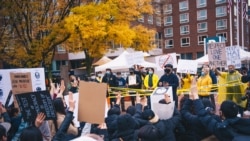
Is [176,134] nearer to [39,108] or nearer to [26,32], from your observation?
[39,108]

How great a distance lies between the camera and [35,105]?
480 cm

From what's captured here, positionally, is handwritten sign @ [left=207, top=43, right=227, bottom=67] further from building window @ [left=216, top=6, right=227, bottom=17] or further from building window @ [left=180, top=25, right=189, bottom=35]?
building window @ [left=180, top=25, right=189, bottom=35]

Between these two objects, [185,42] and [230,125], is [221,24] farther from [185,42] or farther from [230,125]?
[230,125]

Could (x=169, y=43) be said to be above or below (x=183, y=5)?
below

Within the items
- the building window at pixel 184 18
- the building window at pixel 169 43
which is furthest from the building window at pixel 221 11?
the building window at pixel 169 43

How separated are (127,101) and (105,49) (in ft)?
21.7

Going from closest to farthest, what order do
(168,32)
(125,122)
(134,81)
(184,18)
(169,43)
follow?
1. (125,122)
2. (134,81)
3. (184,18)
4. (169,43)
5. (168,32)

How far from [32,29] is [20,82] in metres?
14.5

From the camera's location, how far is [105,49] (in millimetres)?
22562

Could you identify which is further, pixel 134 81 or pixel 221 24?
pixel 221 24

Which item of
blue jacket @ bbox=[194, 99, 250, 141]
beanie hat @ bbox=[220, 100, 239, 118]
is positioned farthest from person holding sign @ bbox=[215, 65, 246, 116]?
beanie hat @ bbox=[220, 100, 239, 118]

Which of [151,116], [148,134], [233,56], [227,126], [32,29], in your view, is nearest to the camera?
[148,134]

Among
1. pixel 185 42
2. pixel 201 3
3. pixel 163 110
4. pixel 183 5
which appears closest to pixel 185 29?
pixel 185 42

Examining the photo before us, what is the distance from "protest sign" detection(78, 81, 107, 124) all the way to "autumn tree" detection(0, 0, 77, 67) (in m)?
14.6
